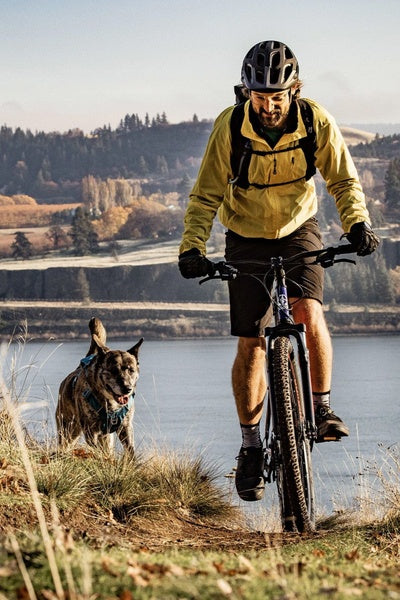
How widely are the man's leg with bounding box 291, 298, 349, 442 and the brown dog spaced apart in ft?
6.09

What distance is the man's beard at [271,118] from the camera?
4.98 metres

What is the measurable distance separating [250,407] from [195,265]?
0.91m

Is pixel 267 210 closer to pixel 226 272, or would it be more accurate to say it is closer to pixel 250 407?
pixel 226 272

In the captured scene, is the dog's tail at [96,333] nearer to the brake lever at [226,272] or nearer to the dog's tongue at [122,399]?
the dog's tongue at [122,399]

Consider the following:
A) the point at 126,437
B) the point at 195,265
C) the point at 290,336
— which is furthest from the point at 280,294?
the point at 126,437

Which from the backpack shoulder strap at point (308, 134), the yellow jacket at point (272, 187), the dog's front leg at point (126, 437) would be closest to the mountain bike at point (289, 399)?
the yellow jacket at point (272, 187)

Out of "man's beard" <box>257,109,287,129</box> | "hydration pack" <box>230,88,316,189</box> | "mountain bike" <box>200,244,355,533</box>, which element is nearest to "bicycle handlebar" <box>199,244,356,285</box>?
"mountain bike" <box>200,244,355,533</box>

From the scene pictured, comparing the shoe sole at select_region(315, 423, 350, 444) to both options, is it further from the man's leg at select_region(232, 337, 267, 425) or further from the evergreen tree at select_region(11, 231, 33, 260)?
the evergreen tree at select_region(11, 231, 33, 260)

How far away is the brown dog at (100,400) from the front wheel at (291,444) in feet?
6.39

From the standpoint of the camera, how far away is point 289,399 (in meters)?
4.93

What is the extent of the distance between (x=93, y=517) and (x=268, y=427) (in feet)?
→ 3.59

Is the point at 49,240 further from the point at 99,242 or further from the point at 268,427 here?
the point at 268,427

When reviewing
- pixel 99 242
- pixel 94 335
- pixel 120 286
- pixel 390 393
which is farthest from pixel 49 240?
pixel 94 335

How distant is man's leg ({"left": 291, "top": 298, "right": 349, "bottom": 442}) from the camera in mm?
5211
